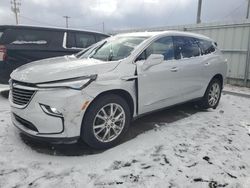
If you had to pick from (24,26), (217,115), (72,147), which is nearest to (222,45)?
(217,115)

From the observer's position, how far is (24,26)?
5367 mm

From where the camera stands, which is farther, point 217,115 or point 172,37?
point 217,115

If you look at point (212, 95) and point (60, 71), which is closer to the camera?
point (60, 71)

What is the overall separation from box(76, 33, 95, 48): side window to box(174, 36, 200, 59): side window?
307cm

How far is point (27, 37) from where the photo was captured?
5.42m

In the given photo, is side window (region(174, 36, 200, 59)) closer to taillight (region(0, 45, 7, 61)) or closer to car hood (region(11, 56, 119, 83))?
car hood (region(11, 56, 119, 83))

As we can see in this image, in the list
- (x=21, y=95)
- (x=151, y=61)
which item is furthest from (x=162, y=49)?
(x=21, y=95)

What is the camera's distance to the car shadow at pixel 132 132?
315cm

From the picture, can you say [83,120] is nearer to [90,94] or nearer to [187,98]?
[90,94]

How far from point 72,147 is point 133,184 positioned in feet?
3.80

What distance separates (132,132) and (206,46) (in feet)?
8.67

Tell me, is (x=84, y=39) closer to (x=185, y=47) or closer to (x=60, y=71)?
(x=185, y=47)

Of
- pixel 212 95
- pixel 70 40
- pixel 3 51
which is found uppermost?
pixel 70 40

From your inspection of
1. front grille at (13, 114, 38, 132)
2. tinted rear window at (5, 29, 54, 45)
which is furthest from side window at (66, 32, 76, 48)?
front grille at (13, 114, 38, 132)
